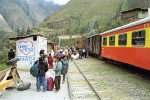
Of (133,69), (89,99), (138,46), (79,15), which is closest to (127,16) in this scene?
(133,69)

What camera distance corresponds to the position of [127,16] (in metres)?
67.4

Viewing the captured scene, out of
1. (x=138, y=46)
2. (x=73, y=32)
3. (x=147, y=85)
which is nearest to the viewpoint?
(x=147, y=85)

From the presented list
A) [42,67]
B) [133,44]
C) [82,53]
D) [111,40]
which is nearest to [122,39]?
[133,44]

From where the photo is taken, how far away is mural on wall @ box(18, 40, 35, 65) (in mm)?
22453

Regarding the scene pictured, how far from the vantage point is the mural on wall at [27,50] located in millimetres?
22453

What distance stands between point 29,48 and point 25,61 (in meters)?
0.97

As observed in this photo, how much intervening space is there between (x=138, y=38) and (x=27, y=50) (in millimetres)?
9498

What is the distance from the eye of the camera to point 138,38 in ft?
51.3

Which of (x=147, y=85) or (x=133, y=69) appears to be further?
(x=133, y=69)

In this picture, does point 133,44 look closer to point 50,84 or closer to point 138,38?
point 138,38

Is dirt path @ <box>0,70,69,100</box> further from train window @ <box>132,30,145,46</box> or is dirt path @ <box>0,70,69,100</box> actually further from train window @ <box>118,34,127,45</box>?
train window @ <box>118,34,127,45</box>

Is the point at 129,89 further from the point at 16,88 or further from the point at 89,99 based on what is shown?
the point at 16,88

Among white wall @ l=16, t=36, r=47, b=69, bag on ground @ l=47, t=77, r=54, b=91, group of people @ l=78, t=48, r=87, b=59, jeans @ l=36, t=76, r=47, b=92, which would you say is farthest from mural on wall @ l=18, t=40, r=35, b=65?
group of people @ l=78, t=48, r=87, b=59

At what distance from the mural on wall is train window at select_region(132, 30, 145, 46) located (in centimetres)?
848
